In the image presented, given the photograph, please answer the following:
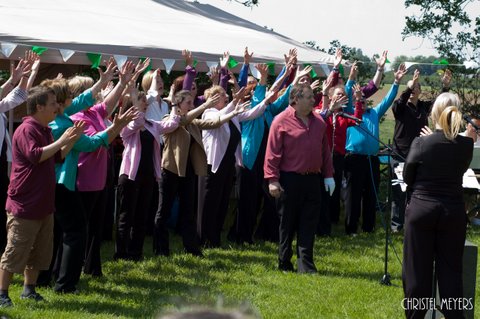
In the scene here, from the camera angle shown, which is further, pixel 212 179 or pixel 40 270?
pixel 212 179

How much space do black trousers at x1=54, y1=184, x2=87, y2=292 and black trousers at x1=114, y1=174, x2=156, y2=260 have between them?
3.98ft

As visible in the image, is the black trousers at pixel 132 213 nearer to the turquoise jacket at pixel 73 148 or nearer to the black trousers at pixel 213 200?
the black trousers at pixel 213 200

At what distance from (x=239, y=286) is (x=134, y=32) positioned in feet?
15.6

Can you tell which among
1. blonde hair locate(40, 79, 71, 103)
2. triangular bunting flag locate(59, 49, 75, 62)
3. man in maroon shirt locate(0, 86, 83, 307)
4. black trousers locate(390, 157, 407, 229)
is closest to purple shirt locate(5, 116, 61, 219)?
man in maroon shirt locate(0, 86, 83, 307)

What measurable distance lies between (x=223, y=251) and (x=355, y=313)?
2.65 meters

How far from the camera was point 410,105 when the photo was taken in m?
11.0

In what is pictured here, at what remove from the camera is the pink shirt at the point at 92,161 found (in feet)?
23.7

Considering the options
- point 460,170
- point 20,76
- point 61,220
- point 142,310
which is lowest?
point 142,310

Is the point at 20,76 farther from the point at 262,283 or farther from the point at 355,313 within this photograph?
the point at 355,313

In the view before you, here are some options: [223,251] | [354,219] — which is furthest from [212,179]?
[354,219]

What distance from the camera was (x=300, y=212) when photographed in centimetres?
829

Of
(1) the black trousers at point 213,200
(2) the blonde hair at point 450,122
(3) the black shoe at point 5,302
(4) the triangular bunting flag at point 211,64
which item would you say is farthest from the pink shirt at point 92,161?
(4) the triangular bunting flag at point 211,64

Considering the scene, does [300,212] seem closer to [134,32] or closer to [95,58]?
[95,58]

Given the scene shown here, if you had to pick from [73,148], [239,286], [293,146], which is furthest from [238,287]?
[73,148]
